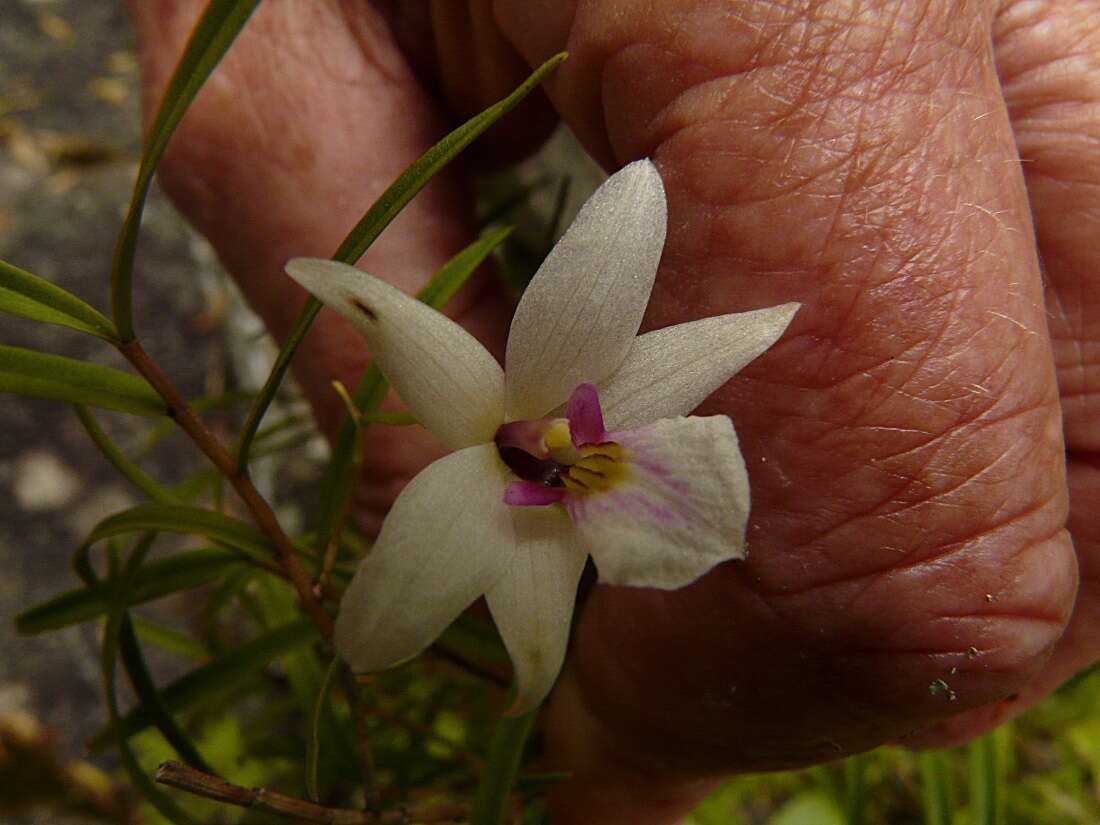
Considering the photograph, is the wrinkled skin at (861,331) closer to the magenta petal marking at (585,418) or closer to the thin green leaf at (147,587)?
the magenta petal marking at (585,418)

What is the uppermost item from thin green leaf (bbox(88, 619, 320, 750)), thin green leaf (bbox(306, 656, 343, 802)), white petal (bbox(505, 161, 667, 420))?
white petal (bbox(505, 161, 667, 420))

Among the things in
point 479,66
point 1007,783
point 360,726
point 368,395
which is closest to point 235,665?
point 360,726

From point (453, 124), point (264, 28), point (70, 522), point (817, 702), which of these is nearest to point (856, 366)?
point (817, 702)

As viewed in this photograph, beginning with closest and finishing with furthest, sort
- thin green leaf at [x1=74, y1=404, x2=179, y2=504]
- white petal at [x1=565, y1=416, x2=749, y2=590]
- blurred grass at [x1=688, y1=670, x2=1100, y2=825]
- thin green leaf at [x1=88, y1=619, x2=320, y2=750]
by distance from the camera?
white petal at [x1=565, y1=416, x2=749, y2=590] → thin green leaf at [x1=74, y1=404, x2=179, y2=504] → thin green leaf at [x1=88, y1=619, x2=320, y2=750] → blurred grass at [x1=688, y1=670, x2=1100, y2=825]

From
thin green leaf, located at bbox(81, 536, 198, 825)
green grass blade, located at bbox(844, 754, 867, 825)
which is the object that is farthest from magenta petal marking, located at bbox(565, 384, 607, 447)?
green grass blade, located at bbox(844, 754, 867, 825)

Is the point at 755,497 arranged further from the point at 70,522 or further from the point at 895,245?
the point at 70,522

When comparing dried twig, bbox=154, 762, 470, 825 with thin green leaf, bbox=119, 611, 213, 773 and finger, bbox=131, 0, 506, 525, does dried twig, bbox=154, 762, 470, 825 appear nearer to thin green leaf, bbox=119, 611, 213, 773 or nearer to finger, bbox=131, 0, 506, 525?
thin green leaf, bbox=119, 611, 213, 773

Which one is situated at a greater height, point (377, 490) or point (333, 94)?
point (333, 94)
